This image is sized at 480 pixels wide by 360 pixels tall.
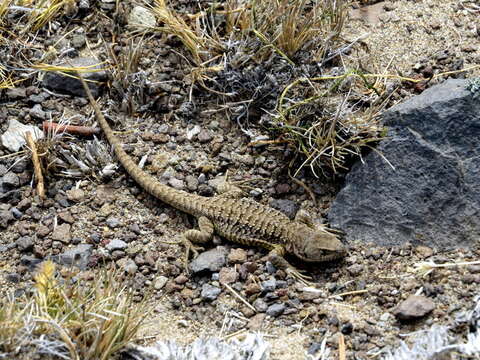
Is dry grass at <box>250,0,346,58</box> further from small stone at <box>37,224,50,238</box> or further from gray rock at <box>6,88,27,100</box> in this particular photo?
small stone at <box>37,224,50,238</box>

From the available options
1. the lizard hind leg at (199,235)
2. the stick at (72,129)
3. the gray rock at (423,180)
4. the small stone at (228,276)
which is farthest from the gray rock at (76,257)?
the gray rock at (423,180)

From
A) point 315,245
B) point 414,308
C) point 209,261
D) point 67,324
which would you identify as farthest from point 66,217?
point 414,308

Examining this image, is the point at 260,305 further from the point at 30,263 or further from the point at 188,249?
the point at 30,263

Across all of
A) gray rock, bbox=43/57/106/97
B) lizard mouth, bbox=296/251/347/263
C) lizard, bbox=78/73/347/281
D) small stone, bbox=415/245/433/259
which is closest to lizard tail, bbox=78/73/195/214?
lizard, bbox=78/73/347/281

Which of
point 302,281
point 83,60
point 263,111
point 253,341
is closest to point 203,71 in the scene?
point 263,111

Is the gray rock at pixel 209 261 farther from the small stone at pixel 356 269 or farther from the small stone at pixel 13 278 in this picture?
the small stone at pixel 13 278

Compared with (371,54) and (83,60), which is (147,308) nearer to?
(83,60)
